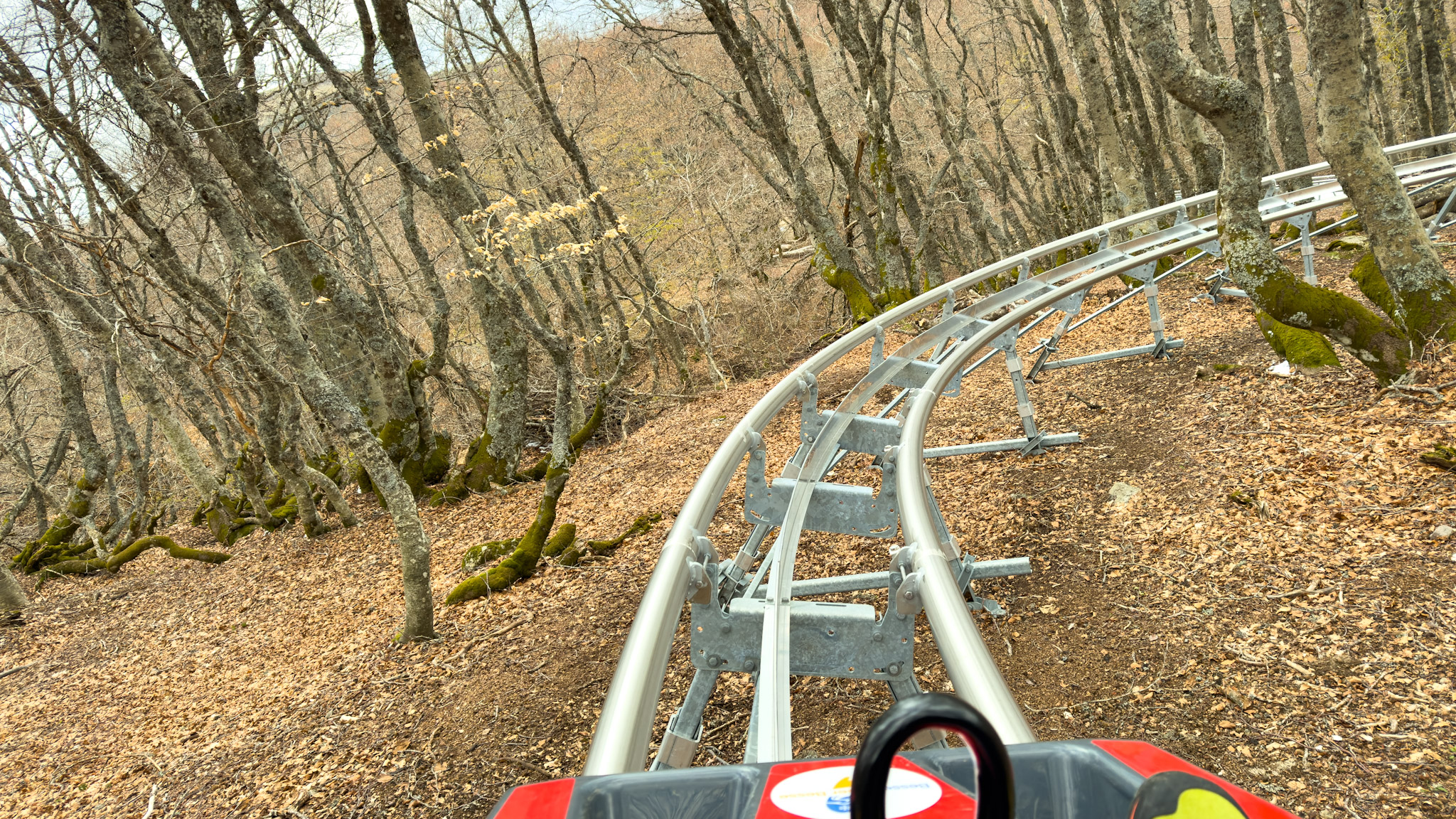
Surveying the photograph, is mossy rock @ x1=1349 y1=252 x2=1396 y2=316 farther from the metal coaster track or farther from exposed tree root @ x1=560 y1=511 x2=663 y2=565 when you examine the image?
exposed tree root @ x1=560 y1=511 x2=663 y2=565

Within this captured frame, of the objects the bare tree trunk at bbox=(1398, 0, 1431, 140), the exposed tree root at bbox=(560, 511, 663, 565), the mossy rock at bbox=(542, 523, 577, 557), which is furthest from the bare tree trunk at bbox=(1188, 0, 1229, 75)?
the mossy rock at bbox=(542, 523, 577, 557)

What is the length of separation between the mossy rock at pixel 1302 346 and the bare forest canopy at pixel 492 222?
67mm

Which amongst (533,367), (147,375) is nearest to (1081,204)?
(533,367)

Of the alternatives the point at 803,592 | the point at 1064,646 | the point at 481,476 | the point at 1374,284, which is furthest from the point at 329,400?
the point at 1374,284

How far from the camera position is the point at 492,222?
655 inches

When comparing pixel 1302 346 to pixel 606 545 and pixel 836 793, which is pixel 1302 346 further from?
pixel 836 793

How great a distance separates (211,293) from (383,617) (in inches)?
184

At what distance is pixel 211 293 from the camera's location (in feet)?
31.3

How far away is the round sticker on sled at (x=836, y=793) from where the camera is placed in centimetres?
106

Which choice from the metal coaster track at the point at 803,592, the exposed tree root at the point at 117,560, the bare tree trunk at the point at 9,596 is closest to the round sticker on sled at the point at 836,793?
the metal coaster track at the point at 803,592

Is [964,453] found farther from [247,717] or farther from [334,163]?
[334,163]

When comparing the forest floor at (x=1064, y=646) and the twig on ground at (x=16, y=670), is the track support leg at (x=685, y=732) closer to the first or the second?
the forest floor at (x=1064, y=646)

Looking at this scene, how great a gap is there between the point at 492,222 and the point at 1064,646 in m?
15.1

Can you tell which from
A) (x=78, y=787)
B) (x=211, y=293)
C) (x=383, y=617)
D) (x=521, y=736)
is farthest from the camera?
(x=211, y=293)
